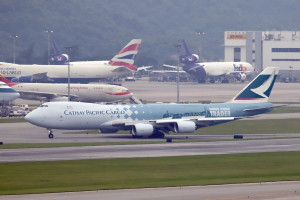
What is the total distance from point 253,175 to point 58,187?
13.8 meters

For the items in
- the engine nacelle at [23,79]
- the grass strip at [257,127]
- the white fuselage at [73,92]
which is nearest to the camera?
the grass strip at [257,127]

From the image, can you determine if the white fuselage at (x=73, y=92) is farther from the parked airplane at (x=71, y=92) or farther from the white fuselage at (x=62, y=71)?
the white fuselage at (x=62, y=71)

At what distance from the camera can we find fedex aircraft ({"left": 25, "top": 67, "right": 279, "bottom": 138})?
255 ft

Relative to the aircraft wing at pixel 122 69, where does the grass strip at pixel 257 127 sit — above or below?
below

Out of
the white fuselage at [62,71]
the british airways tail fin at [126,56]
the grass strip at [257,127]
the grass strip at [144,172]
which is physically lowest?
the grass strip at [144,172]

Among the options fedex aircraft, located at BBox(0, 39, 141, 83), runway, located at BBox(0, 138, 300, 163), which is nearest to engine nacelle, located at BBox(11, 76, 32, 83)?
fedex aircraft, located at BBox(0, 39, 141, 83)

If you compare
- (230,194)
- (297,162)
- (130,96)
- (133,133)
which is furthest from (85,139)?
(130,96)

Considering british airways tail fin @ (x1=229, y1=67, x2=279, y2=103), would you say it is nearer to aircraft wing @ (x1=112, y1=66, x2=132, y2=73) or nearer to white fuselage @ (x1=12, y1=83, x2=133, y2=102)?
white fuselage @ (x1=12, y1=83, x2=133, y2=102)

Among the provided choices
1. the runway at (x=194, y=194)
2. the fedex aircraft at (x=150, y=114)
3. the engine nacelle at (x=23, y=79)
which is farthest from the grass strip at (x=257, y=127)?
the engine nacelle at (x=23, y=79)

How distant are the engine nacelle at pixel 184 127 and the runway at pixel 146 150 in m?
6.57

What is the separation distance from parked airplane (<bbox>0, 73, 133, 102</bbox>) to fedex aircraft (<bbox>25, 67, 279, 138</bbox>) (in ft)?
159

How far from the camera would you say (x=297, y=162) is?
57344 millimetres

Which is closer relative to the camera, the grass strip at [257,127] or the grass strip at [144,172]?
the grass strip at [144,172]

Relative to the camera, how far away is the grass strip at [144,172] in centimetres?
4616
